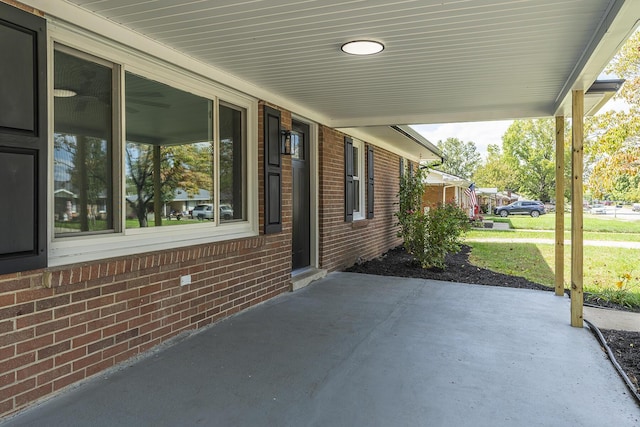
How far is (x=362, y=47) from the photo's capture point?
139 inches

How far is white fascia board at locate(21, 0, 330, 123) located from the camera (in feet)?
8.87

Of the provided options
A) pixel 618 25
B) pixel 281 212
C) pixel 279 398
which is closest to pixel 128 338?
pixel 279 398

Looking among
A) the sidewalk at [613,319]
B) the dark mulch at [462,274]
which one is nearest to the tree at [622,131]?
the dark mulch at [462,274]

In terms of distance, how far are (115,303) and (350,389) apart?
186 centimetres

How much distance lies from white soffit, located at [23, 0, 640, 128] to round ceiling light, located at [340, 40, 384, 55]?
0.07 metres

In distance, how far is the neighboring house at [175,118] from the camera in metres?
2.52

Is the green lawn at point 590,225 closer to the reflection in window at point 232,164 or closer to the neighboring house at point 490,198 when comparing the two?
the neighboring house at point 490,198

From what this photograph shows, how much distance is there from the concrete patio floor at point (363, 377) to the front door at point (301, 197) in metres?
1.76

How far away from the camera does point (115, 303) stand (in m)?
3.13

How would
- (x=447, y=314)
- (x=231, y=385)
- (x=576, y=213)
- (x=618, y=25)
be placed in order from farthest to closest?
1. (x=447, y=314)
2. (x=576, y=213)
3. (x=231, y=385)
4. (x=618, y=25)

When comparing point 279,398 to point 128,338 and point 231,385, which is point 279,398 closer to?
point 231,385

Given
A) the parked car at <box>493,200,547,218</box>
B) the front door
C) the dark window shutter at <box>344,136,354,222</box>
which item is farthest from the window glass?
the parked car at <box>493,200,547,218</box>

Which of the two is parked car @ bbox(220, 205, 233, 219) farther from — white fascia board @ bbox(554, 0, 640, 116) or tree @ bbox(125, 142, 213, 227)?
white fascia board @ bbox(554, 0, 640, 116)

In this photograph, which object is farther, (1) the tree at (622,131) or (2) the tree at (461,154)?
(2) the tree at (461,154)
